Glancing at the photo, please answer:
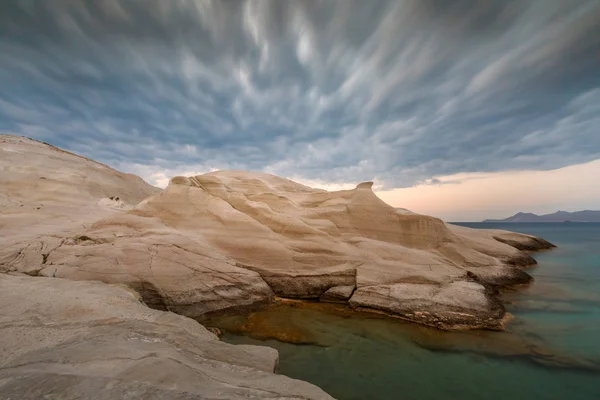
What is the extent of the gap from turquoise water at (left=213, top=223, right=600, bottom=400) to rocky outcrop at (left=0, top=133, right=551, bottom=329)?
2.94ft

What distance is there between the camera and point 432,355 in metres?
6.59

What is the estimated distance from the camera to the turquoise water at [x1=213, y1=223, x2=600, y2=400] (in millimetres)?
5496

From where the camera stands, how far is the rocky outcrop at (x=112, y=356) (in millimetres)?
2516

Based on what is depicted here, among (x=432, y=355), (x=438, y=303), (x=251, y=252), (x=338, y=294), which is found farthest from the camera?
(x=251, y=252)

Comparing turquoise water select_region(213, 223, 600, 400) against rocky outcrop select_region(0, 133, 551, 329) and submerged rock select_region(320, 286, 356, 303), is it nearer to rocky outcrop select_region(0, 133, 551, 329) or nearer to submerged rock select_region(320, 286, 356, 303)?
submerged rock select_region(320, 286, 356, 303)

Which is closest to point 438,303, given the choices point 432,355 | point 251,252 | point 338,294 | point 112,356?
point 432,355

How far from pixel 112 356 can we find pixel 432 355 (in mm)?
6892

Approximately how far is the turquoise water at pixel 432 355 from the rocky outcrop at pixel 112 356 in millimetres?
2364

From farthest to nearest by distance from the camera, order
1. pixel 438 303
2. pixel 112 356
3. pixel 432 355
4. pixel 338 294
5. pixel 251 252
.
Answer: pixel 251 252 → pixel 338 294 → pixel 438 303 → pixel 432 355 → pixel 112 356

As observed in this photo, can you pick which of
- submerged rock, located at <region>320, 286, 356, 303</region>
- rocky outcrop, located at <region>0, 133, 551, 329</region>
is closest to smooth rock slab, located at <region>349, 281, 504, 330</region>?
rocky outcrop, located at <region>0, 133, 551, 329</region>

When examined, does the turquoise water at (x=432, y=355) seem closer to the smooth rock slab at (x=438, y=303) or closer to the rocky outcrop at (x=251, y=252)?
the smooth rock slab at (x=438, y=303)

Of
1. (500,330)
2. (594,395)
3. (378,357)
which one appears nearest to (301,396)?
(378,357)

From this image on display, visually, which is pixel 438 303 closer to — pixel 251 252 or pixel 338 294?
pixel 338 294

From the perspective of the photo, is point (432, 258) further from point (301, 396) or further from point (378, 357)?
point (301, 396)
